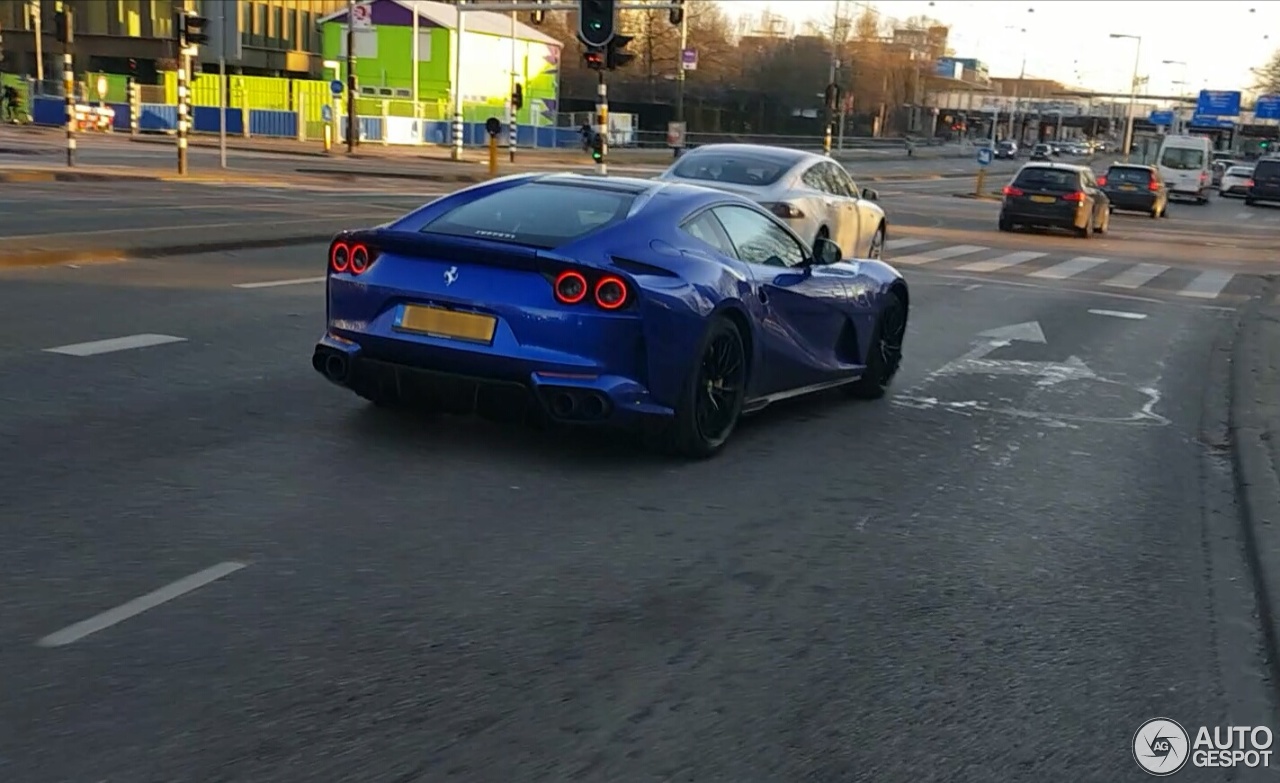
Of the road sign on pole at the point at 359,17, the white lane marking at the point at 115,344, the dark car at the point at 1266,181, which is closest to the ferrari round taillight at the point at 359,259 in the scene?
the white lane marking at the point at 115,344

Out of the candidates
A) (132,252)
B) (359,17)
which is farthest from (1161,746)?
(359,17)

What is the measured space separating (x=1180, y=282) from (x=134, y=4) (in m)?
65.5

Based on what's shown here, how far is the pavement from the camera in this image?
383 cm

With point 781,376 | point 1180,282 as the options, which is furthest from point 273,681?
point 1180,282

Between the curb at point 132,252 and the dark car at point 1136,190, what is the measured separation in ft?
92.1

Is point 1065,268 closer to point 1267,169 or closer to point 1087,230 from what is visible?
point 1087,230

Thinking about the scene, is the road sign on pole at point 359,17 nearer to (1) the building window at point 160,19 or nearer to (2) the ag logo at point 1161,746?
(1) the building window at point 160,19

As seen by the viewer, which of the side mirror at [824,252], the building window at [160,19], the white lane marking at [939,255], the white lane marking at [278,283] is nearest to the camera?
the side mirror at [824,252]

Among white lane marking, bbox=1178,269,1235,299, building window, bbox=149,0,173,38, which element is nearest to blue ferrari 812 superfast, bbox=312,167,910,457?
white lane marking, bbox=1178,269,1235,299

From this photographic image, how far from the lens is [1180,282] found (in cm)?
2044

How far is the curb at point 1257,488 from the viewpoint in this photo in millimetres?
5344

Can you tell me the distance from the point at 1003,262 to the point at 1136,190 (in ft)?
63.5

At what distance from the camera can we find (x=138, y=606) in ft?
14.9

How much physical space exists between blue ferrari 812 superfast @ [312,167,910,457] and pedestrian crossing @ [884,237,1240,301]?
41.5ft
